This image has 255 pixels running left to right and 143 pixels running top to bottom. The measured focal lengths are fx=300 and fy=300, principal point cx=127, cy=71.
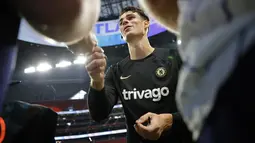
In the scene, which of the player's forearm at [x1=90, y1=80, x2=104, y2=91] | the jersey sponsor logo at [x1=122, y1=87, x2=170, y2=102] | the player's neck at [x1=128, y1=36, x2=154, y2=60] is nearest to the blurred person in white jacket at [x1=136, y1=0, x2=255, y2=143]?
the player's forearm at [x1=90, y1=80, x2=104, y2=91]

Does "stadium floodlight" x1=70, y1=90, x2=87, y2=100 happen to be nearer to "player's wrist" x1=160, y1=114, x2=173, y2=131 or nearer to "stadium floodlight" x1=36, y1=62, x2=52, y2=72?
"stadium floodlight" x1=36, y1=62, x2=52, y2=72

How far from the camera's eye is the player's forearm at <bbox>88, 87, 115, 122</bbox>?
1.12m

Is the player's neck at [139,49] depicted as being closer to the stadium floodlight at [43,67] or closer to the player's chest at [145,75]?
the player's chest at [145,75]

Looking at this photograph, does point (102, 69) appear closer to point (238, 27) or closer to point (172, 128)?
point (172, 128)

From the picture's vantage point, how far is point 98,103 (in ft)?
3.74

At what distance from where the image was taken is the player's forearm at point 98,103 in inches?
44.0

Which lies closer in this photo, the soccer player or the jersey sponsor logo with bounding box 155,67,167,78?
the soccer player

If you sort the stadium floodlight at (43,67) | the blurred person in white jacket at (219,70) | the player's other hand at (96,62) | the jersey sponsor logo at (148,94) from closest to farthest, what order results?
1. the blurred person in white jacket at (219,70)
2. the player's other hand at (96,62)
3. the jersey sponsor logo at (148,94)
4. the stadium floodlight at (43,67)

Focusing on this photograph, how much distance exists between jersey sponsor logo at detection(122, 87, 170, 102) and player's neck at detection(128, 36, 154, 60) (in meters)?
0.20

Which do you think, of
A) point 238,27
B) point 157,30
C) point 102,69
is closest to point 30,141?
point 102,69

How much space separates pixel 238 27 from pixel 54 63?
877cm

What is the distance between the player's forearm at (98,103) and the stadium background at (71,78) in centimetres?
395

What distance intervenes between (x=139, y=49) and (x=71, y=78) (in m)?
8.34

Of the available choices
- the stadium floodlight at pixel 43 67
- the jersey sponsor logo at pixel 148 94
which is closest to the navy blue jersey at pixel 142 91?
the jersey sponsor logo at pixel 148 94
